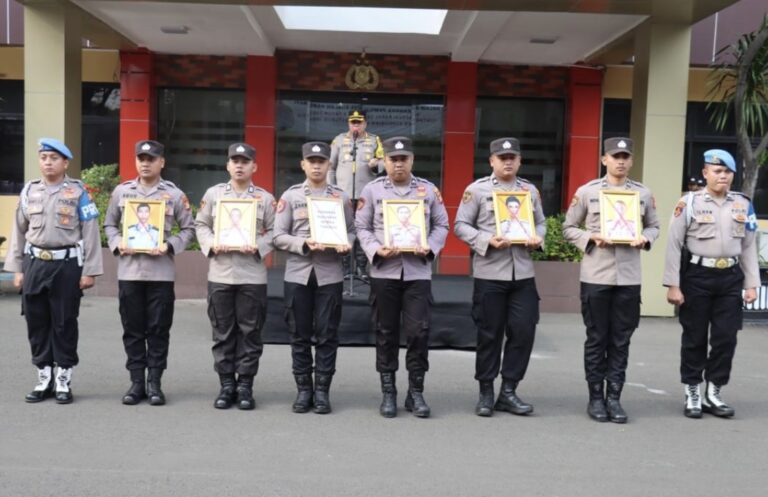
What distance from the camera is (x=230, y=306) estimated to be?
19.8 ft

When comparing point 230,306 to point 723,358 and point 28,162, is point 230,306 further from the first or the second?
point 28,162

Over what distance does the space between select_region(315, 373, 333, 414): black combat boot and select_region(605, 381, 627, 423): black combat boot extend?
80.6 inches

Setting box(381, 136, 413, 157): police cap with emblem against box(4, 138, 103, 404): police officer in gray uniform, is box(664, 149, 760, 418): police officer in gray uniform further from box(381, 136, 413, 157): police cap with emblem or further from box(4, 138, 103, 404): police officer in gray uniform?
box(4, 138, 103, 404): police officer in gray uniform

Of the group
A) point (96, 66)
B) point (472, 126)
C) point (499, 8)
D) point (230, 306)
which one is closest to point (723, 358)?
point (230, 306)

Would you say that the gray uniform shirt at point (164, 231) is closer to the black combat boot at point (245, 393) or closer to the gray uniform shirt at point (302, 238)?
the gray uniform shirt at point (302, 238)

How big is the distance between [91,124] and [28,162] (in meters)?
3.65

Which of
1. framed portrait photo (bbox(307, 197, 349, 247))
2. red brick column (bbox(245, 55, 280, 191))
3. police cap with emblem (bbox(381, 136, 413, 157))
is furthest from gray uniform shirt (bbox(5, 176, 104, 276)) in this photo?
red brick column (bbox(245, 55, 280, 191))

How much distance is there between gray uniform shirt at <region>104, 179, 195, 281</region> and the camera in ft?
19.8

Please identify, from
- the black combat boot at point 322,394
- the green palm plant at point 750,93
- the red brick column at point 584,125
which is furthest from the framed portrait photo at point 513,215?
the red brick column at point 584,125

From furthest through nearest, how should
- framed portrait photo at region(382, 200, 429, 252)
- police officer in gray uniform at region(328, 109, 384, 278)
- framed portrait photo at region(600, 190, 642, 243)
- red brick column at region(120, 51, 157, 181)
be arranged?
red brick column at region(120, 51, 157, 181), police officer in gray uniform at region(328, 109, 384, 278), framed portrait photo at region(600, 190, 642, 243), framed portrait photo at region(382, 200, 429, 252)

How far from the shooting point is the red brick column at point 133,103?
529 inches

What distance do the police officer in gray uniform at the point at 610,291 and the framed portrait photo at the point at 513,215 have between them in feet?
1.38

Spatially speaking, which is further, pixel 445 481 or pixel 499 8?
pixel 499 8

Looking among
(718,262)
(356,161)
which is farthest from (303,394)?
(356,161)
